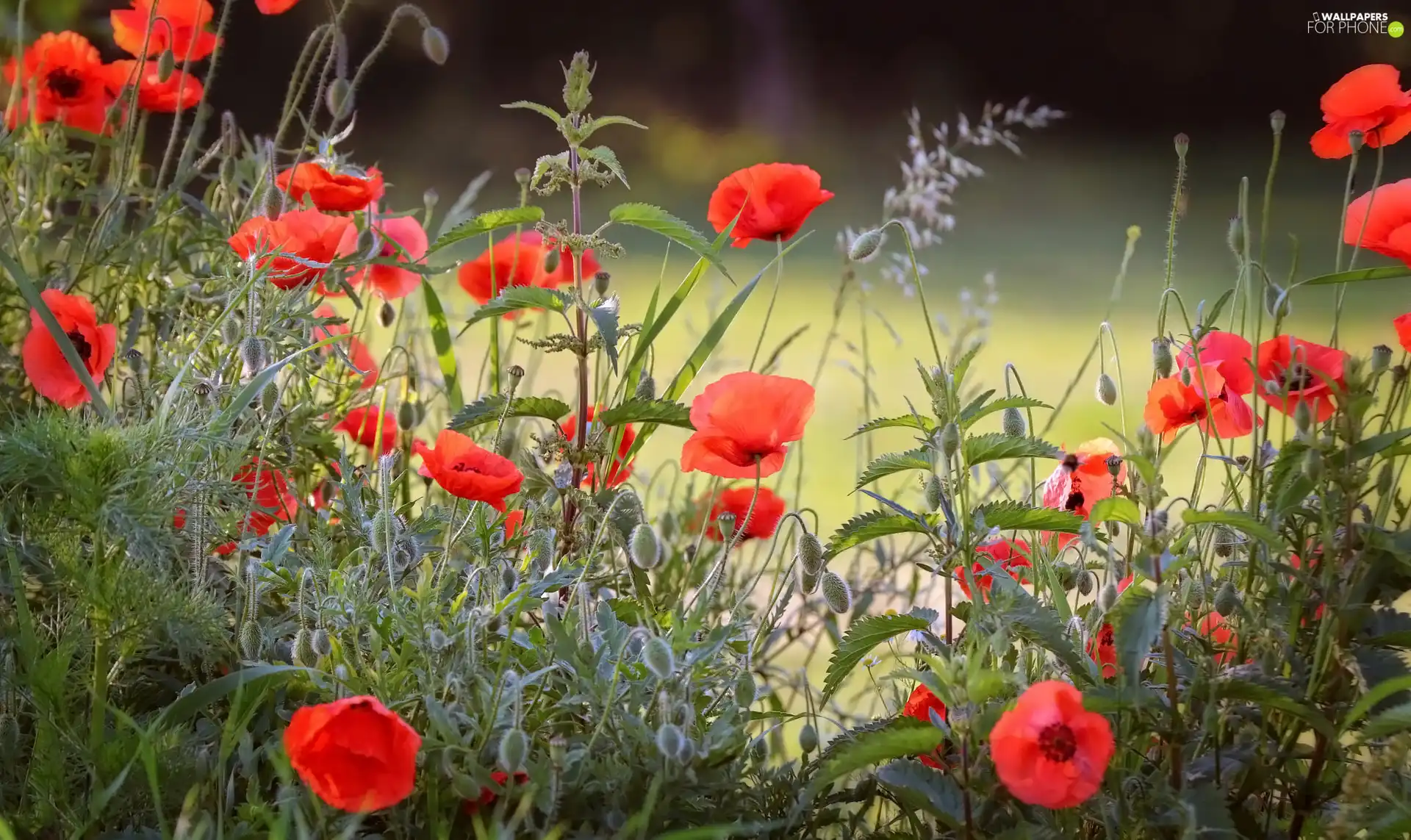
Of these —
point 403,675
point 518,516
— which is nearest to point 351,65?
point 518,516

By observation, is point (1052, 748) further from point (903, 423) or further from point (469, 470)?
point (469, 470)

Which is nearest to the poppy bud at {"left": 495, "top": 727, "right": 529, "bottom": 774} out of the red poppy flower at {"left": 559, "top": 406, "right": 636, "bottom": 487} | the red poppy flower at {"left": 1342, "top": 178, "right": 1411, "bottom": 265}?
the red poppy flower at {"left": 559, "top": 406, "right": 636, "bottom": 487}

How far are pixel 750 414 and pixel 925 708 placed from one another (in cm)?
20

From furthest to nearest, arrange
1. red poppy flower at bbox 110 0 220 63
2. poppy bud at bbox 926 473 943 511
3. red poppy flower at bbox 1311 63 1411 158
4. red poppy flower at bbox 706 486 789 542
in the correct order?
red poppy flower at bbox 110 0 220 63
red poppy flower at bbox 706 486 789 542
red poppy flower at bbox 1311 63 1411 158
poppy bud at bbox 926 473 943 511

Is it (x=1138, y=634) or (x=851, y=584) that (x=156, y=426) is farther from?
(x=851, y=584)

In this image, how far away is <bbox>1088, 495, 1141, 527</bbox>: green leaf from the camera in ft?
2.18

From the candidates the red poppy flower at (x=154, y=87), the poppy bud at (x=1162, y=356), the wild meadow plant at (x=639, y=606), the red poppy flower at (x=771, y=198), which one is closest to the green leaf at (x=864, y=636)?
the wild meadow plant at (x=639, y=606)

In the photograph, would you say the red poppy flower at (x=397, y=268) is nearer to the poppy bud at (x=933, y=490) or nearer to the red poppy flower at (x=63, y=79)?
the red poppy flower at (x=63, y=79)

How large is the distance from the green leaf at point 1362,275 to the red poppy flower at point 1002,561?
0.24 metres

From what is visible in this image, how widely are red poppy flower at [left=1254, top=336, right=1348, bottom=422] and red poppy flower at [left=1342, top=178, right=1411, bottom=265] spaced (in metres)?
0.07

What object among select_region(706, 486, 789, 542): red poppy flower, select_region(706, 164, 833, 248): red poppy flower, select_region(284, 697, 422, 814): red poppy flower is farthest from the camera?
select_region(706, 486, 789, 542): red poppy flower

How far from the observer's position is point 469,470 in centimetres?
79

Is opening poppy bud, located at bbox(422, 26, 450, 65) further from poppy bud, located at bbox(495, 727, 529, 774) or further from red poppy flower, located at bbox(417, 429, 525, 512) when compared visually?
poppy bud, located at bbox(495, 727, 529, 774)

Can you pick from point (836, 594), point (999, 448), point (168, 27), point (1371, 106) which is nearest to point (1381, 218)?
point (1371, 106)
